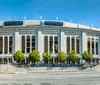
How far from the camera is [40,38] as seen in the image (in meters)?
112

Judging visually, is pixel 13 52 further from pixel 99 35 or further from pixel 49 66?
pixel 99 35

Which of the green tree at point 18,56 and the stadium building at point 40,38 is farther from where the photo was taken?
the stadium building at point 40,38

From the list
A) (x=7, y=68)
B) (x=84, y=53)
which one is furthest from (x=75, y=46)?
(x=7, y=68)

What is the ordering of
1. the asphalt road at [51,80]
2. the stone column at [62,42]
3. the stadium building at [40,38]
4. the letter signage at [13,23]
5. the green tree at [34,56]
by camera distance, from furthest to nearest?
1. the letter signage at [13,23]
2. the stone column at [62,42]
3. the stadium building at [40,38]
4. the green tree at [34,56]
5. the asphalt road at [51,80]

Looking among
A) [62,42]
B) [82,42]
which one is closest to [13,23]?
[62,42]

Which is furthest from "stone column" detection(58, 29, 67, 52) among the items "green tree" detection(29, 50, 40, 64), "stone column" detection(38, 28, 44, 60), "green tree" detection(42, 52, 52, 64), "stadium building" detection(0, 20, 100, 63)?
"green tree" detection(29, 50, 40, 64)

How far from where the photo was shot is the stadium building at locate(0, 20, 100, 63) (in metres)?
112

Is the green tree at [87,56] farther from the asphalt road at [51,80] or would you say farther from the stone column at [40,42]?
the asphalt road at [51,80]

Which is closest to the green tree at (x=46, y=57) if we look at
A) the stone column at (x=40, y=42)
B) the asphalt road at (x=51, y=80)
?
the stone column at (x=40, y=42)

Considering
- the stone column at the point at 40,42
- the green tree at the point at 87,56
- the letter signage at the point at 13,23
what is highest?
the letter signage at the point at 13,23

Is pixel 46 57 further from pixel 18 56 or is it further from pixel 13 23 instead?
pixel 13 23

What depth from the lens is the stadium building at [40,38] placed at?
368 ft

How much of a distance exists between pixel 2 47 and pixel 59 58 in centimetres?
2349

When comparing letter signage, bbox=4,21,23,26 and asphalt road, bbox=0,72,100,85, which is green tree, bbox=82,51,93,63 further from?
asphalt road, bbox=0,72,100,85
